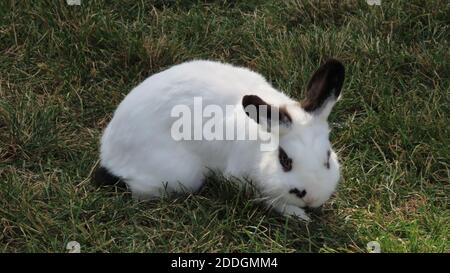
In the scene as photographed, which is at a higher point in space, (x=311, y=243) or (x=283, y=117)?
(x=283, y=117)

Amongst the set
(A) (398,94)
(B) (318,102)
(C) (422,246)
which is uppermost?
(B) (318,102)

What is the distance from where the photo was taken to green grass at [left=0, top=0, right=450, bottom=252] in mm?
4797

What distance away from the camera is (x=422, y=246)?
464 centimetres

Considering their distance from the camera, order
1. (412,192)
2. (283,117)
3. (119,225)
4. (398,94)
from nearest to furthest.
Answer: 1. (283,117)
2. (119,225)
3. (412,192)
4. (398,94)

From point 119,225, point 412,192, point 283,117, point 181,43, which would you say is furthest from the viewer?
point 181,43

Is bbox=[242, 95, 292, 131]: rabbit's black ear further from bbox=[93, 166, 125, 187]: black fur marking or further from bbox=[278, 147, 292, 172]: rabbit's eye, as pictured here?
bbox=[93, 166, 125, 187]: black fur marking

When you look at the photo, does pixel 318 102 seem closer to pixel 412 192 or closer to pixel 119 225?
pixel 412 192

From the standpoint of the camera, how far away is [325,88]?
4.67 meters

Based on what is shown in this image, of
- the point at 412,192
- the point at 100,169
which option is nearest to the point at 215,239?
the point at 100,169

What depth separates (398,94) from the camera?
605 cm

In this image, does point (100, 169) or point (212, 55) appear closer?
point (100, 169)

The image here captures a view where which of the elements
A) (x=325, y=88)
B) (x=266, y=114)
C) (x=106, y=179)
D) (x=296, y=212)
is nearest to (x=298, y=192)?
(x=296, y=212)

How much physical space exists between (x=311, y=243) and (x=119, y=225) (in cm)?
111

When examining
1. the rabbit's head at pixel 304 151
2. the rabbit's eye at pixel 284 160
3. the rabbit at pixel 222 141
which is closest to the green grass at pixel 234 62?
the rabbit at pixel 222 141
